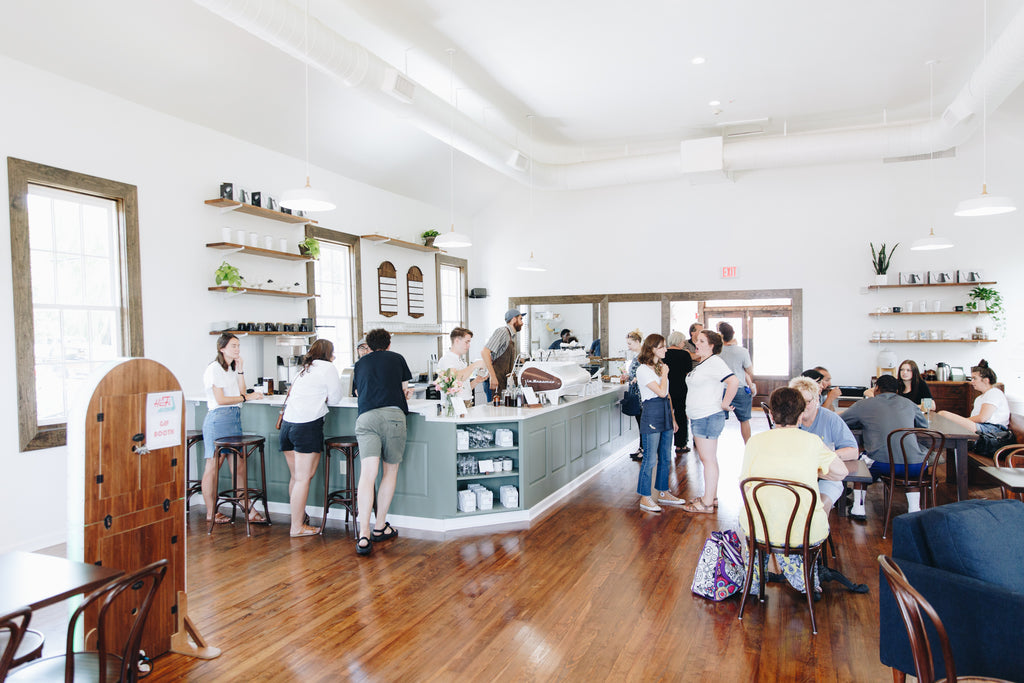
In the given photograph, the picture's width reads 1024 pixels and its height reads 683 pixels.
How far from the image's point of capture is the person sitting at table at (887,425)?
15.0ft

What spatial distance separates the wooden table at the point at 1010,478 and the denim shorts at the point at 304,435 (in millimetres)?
4337

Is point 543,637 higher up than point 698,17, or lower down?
lower down

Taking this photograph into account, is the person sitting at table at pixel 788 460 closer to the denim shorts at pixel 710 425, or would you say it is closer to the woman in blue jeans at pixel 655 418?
the denim shorts at pixel 710 425

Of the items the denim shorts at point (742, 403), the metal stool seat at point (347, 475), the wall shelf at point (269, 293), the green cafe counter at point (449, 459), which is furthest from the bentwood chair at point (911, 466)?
the wall shelf at point (269, 293)

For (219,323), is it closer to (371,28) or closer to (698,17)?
(371,28)

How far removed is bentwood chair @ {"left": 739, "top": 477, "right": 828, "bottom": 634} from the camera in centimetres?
316

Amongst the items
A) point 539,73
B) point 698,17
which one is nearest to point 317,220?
point 539,73

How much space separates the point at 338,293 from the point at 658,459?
4.69 meters

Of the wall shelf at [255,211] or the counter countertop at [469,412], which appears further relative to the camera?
the wall shelf at [255,211]

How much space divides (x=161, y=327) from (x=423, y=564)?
11.2 ft

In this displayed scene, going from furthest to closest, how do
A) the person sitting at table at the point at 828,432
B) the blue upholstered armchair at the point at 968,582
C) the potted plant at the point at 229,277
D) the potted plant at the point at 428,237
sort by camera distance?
the potted plant at the point at 428,237 → the potted plant at the point at 229,277 → the person sitting at table at the point at 828,432 → the blue upholstered armchair at the point at 968,582

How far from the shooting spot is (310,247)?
6961 mm

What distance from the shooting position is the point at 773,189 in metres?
9.31

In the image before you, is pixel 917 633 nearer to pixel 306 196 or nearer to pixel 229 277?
pixel 306 196
